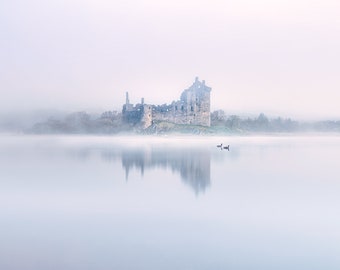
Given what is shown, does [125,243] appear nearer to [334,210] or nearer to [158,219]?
[158,219]

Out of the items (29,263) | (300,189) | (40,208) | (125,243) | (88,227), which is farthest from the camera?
(300,189)

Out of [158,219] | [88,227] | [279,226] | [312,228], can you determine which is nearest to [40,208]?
[88,227]

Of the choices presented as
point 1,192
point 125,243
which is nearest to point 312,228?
point 125,243

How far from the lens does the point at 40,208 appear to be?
36.9ft

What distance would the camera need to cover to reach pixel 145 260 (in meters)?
6.79

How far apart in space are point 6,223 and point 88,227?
2.03 meters

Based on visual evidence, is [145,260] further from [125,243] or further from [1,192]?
[1,192]

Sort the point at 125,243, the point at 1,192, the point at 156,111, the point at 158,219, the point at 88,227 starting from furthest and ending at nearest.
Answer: the point at 156,111 → the point at 1,192 → the point at 158,219 → the point at 88,227 → the point at 125,243

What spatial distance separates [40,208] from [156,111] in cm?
9790

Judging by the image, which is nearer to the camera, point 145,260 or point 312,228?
point 145,260

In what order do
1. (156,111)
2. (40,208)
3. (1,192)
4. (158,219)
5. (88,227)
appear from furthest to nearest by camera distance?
(156,111) → (1,192) → (40,208) → (158,219) → (88,227)

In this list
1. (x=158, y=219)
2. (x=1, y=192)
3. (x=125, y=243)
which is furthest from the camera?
(x=1, y=192)

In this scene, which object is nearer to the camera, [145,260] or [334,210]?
[145,260]

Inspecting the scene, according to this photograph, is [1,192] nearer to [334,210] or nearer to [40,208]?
[40,208]
